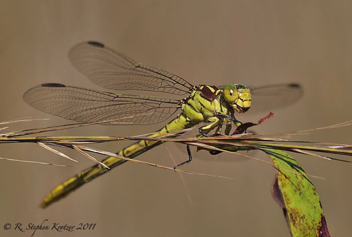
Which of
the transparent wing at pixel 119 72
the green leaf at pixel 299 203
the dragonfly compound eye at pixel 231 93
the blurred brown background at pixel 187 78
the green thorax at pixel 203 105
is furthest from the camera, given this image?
the blurred brown background at pixel 187 78

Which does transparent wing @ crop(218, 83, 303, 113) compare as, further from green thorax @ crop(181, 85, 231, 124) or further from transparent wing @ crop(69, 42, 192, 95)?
transparent wing @ crop(69, 42, 192, 95)

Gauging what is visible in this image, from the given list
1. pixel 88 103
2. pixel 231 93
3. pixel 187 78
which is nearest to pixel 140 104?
pixel 88 103

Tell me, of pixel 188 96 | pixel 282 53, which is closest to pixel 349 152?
pixel 188 96

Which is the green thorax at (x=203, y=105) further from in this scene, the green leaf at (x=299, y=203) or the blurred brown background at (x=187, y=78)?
the blurred brown background at (x=187, y=78)

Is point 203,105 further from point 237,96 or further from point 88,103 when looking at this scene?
point 88,103

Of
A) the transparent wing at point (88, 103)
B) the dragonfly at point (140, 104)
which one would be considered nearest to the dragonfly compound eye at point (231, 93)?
the dragonfly at point (140, 104)
